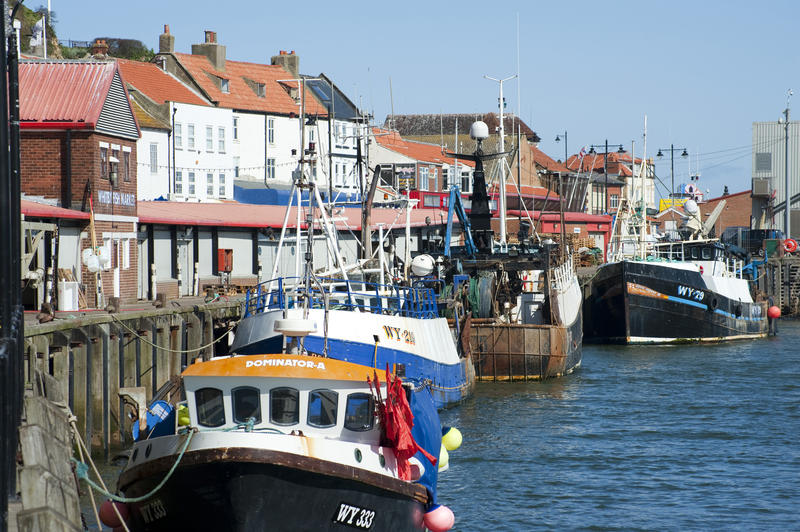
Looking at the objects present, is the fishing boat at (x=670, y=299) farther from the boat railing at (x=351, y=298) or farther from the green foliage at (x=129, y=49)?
the green foliage at (x=129, y=49)

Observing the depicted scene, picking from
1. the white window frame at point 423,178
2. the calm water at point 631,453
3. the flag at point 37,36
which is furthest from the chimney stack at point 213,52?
the calm water at point 631,453

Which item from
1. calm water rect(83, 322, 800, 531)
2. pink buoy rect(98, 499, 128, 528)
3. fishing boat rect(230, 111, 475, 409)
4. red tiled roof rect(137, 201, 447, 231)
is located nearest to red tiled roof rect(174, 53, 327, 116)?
red tiled roof rect(137, 201, 447, 231)

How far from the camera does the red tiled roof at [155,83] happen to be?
2215 inches

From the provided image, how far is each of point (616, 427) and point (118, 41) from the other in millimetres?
63148

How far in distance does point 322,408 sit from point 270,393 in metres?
0.71

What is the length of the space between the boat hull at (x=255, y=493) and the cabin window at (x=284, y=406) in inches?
36.7

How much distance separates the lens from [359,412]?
1460 centimetres

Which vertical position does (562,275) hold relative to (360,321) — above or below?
above

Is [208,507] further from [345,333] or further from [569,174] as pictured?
[569,174]

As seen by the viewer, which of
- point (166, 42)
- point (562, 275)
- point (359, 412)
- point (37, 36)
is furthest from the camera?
point (166, 42)

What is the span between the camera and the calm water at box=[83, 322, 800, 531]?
1953cm

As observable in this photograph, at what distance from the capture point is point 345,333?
2177 centimetres

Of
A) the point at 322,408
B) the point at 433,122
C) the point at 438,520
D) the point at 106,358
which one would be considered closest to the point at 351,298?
the point at 106,358

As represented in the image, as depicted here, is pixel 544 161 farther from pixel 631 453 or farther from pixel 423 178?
pixel 631 453
